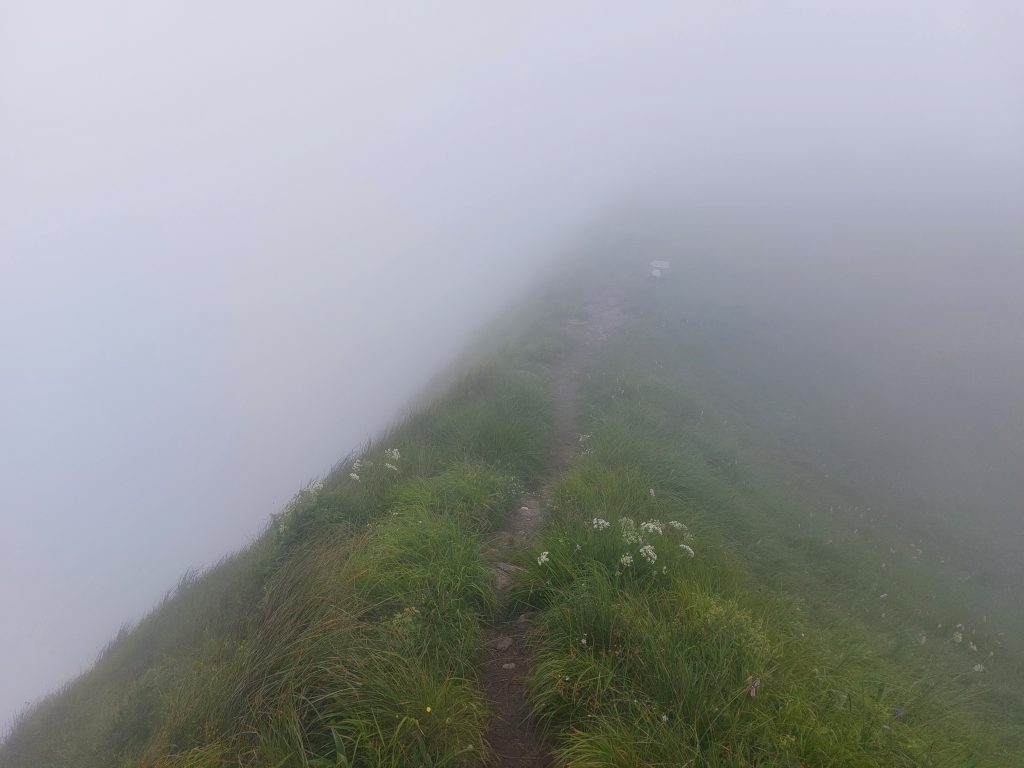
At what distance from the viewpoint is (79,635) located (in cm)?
3019

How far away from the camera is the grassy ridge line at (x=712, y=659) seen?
10.7 ft

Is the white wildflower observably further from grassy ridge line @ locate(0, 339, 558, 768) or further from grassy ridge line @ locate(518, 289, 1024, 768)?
grassy ridge line @ locate(0, 339, 558, 768)

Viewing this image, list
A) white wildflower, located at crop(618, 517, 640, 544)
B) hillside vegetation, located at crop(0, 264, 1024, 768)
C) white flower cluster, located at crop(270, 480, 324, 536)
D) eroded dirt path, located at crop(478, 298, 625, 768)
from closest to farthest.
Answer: hillside vegetation, located at crop(0, 264, 1024, 768)
eroded dirt path, located at crop(478, 298, 625, 768)
white wildflower, located at crop(618, 517, 640, 544)
white flower cluster, located at crop(270, 480, 324, 536)

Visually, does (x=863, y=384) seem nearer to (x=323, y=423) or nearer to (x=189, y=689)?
(x=189, y=689)

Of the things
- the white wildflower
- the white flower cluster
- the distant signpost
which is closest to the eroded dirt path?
the white wildflower

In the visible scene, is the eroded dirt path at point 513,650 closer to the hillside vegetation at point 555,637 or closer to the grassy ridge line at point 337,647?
the hillside vegetation at point 555,637

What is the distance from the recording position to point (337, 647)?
401cm

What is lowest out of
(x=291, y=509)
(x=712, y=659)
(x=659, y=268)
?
(x=659, y=268)

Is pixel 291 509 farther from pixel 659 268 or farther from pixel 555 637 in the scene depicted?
pixel 659 268

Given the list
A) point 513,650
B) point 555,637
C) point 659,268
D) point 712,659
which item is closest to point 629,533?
point 555,637

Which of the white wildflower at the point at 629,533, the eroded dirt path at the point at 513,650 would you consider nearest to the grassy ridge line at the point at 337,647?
the eroded dirt path at the point at 513,650

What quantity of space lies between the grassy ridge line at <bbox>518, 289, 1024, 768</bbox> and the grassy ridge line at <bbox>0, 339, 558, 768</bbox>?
0.71m

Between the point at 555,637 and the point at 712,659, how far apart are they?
115 cm

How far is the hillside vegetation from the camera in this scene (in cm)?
341
